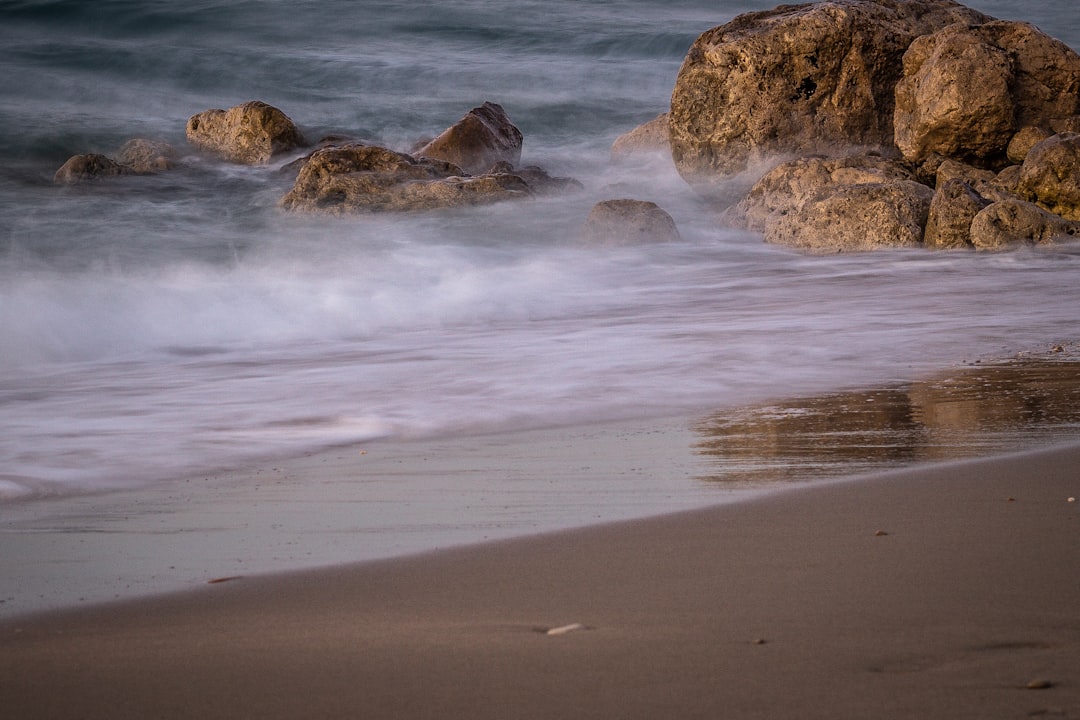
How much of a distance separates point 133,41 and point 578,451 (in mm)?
20965

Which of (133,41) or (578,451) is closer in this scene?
(578,451)

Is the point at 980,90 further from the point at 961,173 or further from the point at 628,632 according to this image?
the point at 628,632

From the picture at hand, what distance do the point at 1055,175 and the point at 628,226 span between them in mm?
3384

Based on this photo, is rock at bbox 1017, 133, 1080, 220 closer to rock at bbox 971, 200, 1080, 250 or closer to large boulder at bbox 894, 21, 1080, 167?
rock at bbox 971, 200, 1080, 250

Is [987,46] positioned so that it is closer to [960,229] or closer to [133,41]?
[960,229]

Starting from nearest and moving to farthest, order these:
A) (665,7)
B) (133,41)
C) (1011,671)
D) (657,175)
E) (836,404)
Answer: (1011,671) < (836,404) < (657,175) < (133,41) < (665,7)

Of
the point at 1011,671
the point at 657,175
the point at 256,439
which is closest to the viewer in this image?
the point at 1011,671

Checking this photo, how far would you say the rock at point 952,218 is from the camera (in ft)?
27.8

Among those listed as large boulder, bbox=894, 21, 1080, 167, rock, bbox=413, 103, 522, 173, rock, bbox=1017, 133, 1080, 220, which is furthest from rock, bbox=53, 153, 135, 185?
rock, bbox=1017, 133, 1080, 220

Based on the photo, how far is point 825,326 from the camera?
6.06m

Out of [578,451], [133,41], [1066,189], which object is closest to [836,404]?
[578,451]

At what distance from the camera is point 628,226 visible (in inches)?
386

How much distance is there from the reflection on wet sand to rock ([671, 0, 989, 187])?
6382mm

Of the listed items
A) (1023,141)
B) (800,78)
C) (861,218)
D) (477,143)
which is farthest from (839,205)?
(477,143)
